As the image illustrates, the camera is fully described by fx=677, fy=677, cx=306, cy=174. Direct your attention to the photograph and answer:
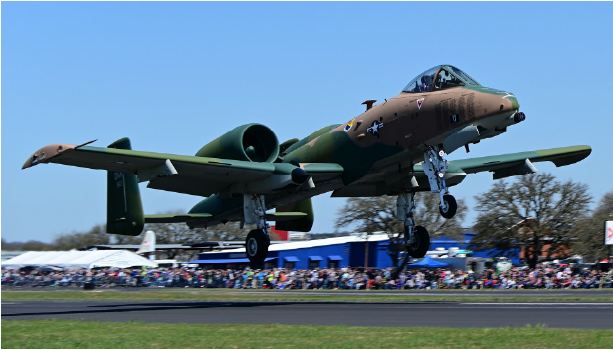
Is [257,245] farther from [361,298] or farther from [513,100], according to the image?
[513,100]

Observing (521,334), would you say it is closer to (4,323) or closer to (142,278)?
(4,323)

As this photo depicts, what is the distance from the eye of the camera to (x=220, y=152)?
24.8m

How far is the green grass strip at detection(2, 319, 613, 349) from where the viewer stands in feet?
35.8

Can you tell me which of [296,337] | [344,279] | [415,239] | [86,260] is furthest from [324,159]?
[86,260]

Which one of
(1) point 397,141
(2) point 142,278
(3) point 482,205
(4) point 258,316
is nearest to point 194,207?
(1) point 397,141

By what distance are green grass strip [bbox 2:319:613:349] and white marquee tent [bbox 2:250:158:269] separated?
123 feet

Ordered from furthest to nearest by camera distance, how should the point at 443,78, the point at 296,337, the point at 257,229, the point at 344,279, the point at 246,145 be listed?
1. the point at 344,279
2. the point at 246,145
3. the point at 257,229
4. the point at 443,78
5. the point at 296,337

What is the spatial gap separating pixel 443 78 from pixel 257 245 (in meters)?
8.93

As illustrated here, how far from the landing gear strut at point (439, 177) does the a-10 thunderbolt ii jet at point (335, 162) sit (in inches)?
1.3

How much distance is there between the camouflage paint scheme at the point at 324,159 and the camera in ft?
66.3

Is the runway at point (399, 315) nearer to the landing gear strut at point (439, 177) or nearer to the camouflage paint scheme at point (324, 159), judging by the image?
the landing gear strut at point (439, 177)

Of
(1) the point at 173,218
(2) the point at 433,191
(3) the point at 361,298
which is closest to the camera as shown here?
(2) the point at 433,191

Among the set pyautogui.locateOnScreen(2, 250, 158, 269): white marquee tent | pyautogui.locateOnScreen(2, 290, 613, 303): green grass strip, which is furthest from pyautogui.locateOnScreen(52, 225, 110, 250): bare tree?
pyautogui.locateOnScreen(2, 290, 613, 303): green grass strip

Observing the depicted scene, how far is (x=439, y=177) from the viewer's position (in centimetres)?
2125
